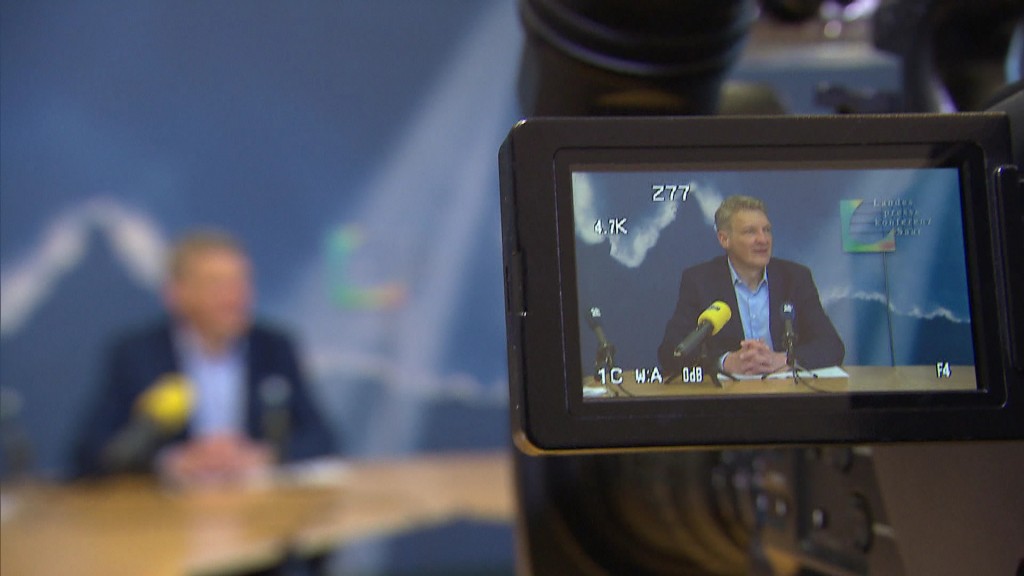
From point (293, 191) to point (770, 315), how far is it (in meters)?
2.78

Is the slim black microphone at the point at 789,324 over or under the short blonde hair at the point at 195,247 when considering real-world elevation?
under

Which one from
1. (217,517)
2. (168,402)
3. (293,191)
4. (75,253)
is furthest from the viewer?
(293,191)

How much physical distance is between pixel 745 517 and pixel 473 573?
8.67ft

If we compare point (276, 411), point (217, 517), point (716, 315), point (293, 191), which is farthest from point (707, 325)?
point (293, 191)

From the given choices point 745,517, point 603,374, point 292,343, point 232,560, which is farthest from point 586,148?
point 292,343

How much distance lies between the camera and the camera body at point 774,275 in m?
0.42

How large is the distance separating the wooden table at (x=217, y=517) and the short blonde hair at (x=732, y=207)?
1.04 m

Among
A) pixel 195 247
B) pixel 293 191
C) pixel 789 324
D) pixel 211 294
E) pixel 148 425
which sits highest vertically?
pixel 293 191

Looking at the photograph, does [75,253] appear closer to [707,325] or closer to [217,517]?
[217,517]

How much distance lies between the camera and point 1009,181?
0.44 m

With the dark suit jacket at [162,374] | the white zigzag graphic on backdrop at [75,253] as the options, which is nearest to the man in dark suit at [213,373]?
the dark suit jacket at [162,374]

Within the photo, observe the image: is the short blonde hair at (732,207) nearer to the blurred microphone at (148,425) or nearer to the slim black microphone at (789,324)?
the slim black microphone at (789,324)

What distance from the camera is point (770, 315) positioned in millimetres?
445

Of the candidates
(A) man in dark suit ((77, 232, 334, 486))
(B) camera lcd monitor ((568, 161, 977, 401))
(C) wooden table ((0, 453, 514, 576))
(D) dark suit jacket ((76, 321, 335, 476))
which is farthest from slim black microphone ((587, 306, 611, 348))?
(D) dark suit jacket ((76, 321, 335, 476))
